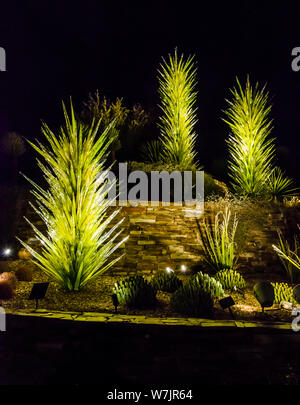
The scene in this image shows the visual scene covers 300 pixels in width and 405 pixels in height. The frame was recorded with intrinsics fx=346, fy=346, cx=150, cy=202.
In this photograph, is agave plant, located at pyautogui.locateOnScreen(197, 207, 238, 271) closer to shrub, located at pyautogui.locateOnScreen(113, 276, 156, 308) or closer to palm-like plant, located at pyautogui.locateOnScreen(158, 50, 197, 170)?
shrub, located at pyautogui.locateOnScreen(113, 276, 156, 308)

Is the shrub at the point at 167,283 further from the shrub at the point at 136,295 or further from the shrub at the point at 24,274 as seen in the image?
the shrub at the point at 24,274

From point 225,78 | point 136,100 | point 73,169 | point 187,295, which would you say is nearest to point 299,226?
point 187,295

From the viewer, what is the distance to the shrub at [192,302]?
12.0 feet

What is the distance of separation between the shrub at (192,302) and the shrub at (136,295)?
260 mm

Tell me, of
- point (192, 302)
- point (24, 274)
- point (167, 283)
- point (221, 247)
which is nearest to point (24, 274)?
point (24, 274)

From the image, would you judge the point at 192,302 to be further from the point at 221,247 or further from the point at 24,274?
the point at 24,274

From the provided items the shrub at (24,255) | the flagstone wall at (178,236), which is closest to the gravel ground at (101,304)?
the shrub at (24,255)

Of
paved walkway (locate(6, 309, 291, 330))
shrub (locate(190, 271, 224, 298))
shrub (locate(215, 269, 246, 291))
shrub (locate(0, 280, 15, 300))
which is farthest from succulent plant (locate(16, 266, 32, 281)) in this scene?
shrub (locate(215, 269, 246, 291))

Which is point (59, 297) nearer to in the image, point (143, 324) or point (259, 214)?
point (143, 324)

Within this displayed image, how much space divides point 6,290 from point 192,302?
82.6 inches

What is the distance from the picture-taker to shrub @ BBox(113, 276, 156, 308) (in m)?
3.83

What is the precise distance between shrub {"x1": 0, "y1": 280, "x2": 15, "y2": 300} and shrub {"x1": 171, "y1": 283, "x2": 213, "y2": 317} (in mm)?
1851

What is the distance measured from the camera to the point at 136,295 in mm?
3838
